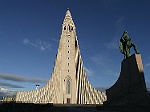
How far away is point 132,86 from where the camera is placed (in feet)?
35.5

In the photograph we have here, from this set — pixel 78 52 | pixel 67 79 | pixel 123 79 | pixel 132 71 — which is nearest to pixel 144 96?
pixel 132 71

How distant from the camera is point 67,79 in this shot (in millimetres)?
38750

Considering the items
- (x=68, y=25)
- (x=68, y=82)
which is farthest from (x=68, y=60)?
(x=68, y=25)

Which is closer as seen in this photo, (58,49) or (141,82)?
(141,82)

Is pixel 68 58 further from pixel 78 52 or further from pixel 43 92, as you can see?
pixel 43 92

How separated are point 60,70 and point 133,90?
97.0 ft

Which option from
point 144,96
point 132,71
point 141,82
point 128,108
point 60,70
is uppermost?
point 60,70

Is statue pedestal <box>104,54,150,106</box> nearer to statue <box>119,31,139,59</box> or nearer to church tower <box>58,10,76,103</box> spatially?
statue <box>119,31,139,59</box>

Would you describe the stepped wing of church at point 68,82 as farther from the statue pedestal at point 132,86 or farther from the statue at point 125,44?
the statue at point 125,44

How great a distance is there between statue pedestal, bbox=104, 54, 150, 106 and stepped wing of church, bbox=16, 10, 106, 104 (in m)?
25.1

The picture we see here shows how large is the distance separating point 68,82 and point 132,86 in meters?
28.8

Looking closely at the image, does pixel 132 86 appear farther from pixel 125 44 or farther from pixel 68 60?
pixel 68 60

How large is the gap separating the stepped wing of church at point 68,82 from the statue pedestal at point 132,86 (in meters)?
25.1

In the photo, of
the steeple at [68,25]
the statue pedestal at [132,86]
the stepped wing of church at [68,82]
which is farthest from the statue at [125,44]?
the steeple at [68,25]
